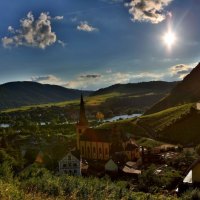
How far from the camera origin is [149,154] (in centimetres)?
8206

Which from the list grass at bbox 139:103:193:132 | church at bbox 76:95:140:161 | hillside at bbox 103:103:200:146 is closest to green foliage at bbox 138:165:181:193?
church at bbox 76:95:140:161

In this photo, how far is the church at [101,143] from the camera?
9006 cm

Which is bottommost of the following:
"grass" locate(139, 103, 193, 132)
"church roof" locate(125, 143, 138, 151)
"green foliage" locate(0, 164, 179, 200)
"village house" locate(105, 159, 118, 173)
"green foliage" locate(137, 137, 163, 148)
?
"village house" locate(105, 159, 118, 173)

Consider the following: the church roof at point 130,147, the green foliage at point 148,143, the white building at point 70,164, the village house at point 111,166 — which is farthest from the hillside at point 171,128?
the white building at point 70,164

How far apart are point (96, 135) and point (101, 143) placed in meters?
3.52

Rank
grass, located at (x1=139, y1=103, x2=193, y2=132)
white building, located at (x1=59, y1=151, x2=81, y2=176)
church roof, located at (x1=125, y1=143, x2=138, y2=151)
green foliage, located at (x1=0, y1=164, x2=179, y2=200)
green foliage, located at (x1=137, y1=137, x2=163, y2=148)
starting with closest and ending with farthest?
green foliage, located at (x1=0, y1=164, x2=179, y2=200) < white building, located at (x1=59, y1=151, x2=81, y2=176) < church roof, located at (x1=125, y1=143, x2=138, y2=151) < green foliage, located at (x1=137, y1=137, x2=163, y2=148) < grass, located at (x1=139, y1=103, x2=193, y2=132)

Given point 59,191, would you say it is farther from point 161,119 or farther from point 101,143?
point 161,119

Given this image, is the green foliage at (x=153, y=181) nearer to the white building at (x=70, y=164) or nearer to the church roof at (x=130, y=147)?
the white building at (x=70, y=164)

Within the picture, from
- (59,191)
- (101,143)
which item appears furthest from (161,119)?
(59,191)

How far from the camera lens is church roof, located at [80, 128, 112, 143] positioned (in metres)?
95.9

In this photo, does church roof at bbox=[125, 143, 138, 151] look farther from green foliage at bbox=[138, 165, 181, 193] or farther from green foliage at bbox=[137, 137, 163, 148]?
green foliage at bbox=[138, 165, 181, 193]

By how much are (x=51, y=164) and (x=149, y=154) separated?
863 inches

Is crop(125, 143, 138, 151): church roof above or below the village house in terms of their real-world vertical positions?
above

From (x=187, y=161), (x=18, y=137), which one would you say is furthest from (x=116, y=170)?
(x=18, y=137)
